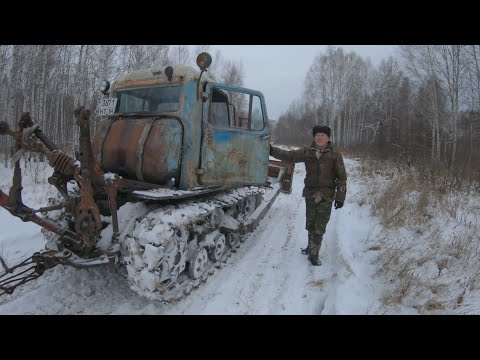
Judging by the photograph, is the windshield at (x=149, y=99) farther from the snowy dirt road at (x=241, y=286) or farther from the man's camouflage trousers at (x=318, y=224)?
the man's camouflage trousers at (x=318, y=224)

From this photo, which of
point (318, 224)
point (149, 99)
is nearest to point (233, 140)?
point (149, 99)

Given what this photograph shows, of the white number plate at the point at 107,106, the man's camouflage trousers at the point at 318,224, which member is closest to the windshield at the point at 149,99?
the white number plate at the point at 107,106

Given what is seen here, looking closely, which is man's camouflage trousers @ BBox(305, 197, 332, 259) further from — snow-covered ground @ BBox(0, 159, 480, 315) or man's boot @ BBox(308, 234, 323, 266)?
snow-covered ground @ BBox(0, 159, 480, 315)

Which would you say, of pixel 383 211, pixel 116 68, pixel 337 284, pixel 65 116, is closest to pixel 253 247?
pixel 337 284

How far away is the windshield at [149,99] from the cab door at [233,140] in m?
0.51

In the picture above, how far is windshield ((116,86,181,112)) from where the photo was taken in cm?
453

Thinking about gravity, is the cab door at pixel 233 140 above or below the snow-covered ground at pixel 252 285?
above

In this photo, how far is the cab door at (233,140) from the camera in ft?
14.4

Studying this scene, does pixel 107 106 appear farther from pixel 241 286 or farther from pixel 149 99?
pixel 241 286

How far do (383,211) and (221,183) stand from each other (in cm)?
382

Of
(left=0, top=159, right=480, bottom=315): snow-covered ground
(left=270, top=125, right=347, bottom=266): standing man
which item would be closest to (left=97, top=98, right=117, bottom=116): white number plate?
(left=0, top=159, right=480, bottom=315): snow-covered ground

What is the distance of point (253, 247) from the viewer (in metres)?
5.38

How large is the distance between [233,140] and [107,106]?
177 cm

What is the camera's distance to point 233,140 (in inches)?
185
